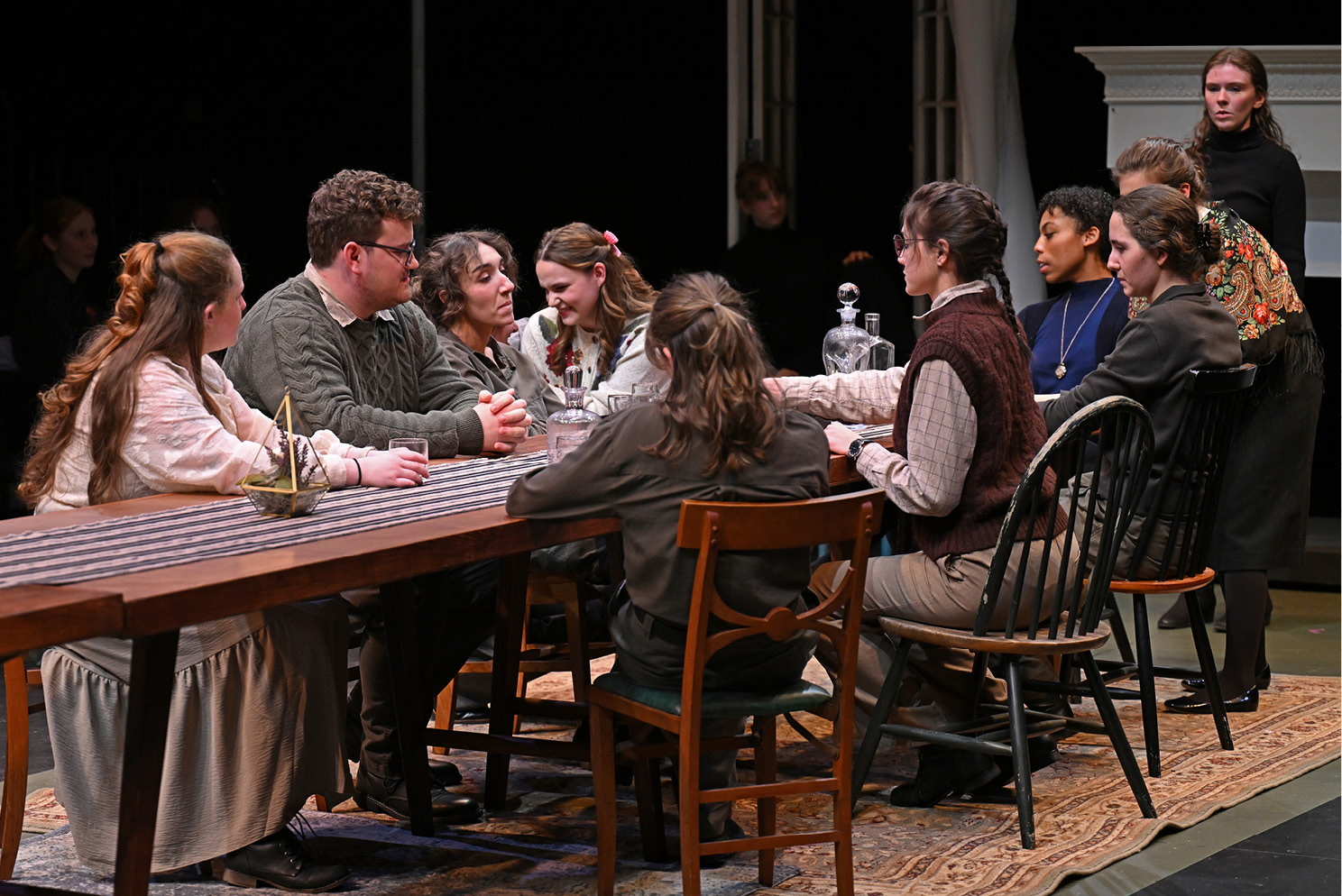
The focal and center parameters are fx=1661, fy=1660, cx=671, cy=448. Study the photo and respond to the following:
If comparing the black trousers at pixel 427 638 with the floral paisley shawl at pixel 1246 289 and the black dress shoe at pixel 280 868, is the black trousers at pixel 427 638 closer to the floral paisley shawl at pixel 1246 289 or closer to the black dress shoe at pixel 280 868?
the black dress shoe at pixel 280 868

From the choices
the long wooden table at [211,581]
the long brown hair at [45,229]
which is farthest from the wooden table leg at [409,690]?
the long brown hair at [45,229]

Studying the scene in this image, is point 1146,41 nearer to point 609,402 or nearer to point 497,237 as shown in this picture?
point 497,237

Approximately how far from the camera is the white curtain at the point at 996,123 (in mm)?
6324

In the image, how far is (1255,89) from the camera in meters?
4.82

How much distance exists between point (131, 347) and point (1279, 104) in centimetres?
473

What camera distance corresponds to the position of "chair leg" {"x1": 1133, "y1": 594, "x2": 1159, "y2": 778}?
3.53 metres

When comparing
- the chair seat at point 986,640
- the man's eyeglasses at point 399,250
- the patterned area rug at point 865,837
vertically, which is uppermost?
the man's eyeglasses at point 399,250

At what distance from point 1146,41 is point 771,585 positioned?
4.65 m

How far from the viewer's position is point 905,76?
7184 millimetres

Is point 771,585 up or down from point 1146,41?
down

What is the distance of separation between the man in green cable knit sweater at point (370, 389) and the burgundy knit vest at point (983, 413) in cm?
86

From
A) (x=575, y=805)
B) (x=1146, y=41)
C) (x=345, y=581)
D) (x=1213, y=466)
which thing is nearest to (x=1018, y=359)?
(x=1213, y=466)

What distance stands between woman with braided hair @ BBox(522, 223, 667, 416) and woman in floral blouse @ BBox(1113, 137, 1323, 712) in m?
1.29

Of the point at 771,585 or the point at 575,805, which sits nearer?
the point at 771,585
